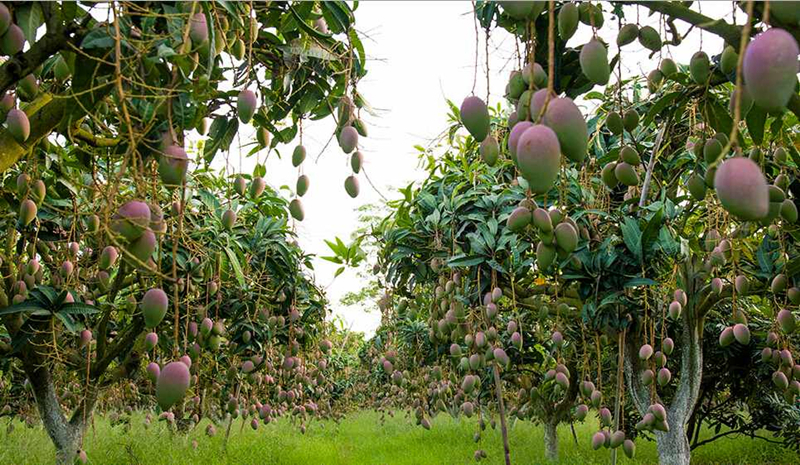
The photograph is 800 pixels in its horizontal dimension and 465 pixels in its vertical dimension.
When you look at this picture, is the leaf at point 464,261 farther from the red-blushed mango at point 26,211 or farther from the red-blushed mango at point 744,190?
the red-blushed mango at point 744,190

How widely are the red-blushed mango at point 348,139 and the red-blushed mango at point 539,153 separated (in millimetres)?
573

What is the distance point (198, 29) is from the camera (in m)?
0.78

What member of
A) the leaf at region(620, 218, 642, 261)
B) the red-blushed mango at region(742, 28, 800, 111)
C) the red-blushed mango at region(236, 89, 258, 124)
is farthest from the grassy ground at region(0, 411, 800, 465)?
the red-blushed mango at region(742, 28, 800, 111)

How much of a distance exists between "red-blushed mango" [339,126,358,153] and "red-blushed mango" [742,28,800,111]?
2.28 ft

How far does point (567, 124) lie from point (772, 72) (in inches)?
6.2

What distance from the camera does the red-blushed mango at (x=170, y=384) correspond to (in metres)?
0.86

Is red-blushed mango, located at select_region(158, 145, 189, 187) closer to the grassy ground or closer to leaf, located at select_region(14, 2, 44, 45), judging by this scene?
leaf, located at select_region(14, 2, 44, 45)

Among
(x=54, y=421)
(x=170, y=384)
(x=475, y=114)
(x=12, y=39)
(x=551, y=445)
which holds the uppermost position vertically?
(x=12, y=39)

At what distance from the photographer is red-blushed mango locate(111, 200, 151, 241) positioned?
0.75 meters

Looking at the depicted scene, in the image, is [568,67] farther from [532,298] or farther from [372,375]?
[372,375]

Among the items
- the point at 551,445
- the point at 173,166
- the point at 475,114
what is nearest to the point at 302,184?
the point at 173,166

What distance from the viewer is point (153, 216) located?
833mm

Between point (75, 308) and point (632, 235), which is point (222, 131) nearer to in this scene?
point (75, 308)

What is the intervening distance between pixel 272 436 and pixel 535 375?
2826mm
